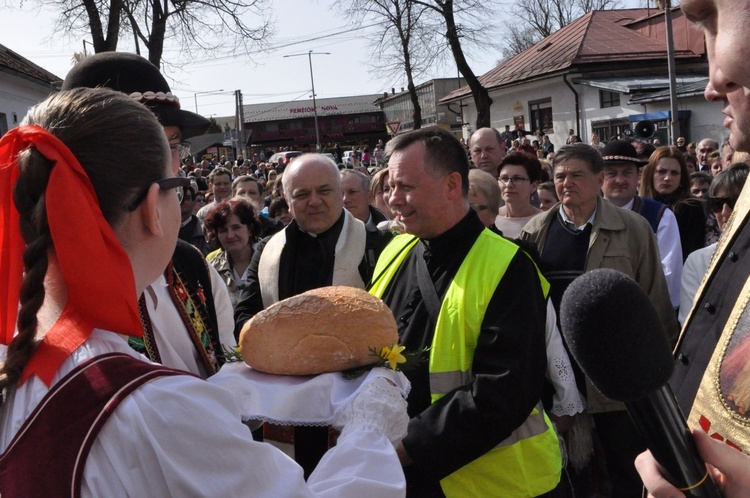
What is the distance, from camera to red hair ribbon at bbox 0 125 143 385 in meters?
1.33

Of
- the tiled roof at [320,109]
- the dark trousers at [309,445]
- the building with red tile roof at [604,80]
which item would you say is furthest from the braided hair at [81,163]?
the tiled roof at [320,109]

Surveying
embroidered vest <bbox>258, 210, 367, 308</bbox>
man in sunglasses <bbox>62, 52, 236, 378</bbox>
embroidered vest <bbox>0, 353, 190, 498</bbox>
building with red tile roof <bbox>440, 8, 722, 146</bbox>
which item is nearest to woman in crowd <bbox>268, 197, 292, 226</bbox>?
embroidered vest <bbox>258, 210, 367, 308</bbox>

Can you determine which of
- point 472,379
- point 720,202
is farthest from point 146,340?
point 720,202

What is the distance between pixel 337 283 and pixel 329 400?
2318 millimetres

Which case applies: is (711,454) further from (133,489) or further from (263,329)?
(263,329)

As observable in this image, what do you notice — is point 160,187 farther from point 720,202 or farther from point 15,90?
point 15,90

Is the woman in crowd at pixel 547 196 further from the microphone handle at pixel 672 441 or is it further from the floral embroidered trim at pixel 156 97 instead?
the microphone handle at pixel 672 441

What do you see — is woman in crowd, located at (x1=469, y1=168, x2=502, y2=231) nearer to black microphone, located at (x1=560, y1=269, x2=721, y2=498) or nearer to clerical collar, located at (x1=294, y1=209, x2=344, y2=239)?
clerical collar, located at (x1=294, y1=209, x2=344, y2=239)

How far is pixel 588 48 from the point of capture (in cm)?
2925

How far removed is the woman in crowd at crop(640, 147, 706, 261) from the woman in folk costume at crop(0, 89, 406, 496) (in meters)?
5.41

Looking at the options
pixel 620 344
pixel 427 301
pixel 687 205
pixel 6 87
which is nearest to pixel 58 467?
pixel 620 344

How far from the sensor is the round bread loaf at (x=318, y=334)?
6.75ft

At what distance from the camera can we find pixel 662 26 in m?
30.9

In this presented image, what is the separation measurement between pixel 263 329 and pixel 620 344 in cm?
121
